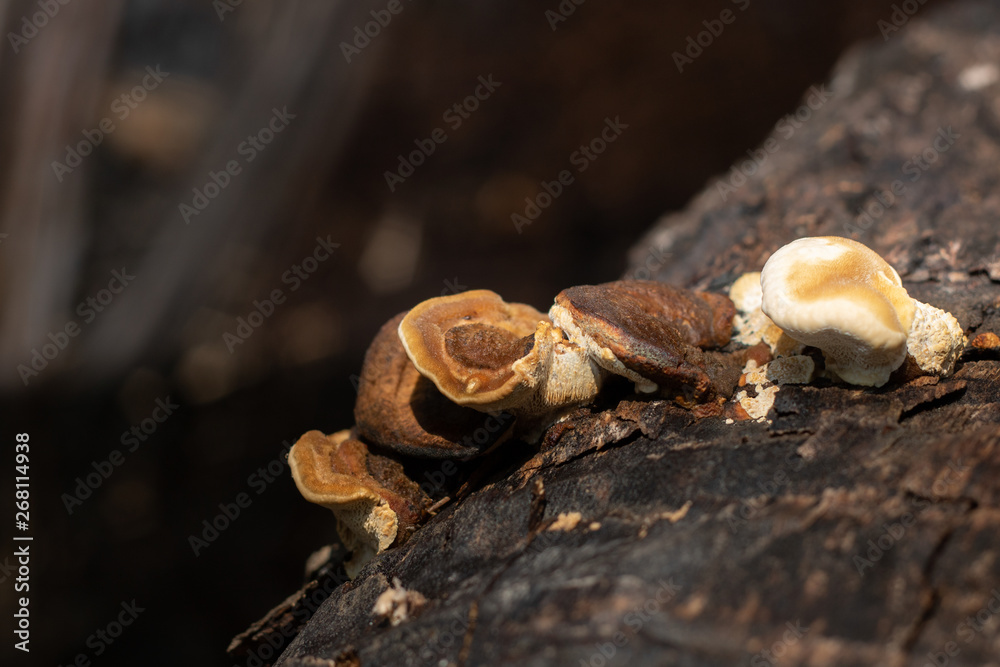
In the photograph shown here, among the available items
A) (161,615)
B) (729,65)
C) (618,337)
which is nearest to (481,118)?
(729,65)

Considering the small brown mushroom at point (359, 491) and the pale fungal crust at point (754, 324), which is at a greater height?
the small brown mushroom at point (359, 491)

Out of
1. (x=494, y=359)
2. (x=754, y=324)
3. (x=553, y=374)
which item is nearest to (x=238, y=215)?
(x=494, y=359)

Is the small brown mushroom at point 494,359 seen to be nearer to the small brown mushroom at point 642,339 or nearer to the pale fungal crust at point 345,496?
the small brown mushroom at point 642,339

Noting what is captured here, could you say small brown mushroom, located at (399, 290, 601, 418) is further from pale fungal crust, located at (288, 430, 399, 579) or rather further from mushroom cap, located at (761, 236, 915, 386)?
mushroom cap, located at (761, 236, 915, 386)

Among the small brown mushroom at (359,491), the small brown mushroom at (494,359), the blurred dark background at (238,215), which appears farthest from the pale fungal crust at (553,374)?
the blurred dark background at (238,215)

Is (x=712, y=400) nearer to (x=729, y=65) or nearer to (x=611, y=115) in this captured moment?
(x=611, y=115)

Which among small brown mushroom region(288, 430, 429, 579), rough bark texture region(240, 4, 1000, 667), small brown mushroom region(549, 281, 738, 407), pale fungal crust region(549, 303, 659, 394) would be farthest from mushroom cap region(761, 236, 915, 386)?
small brown mushroom region(288, 430, 429, 579)
